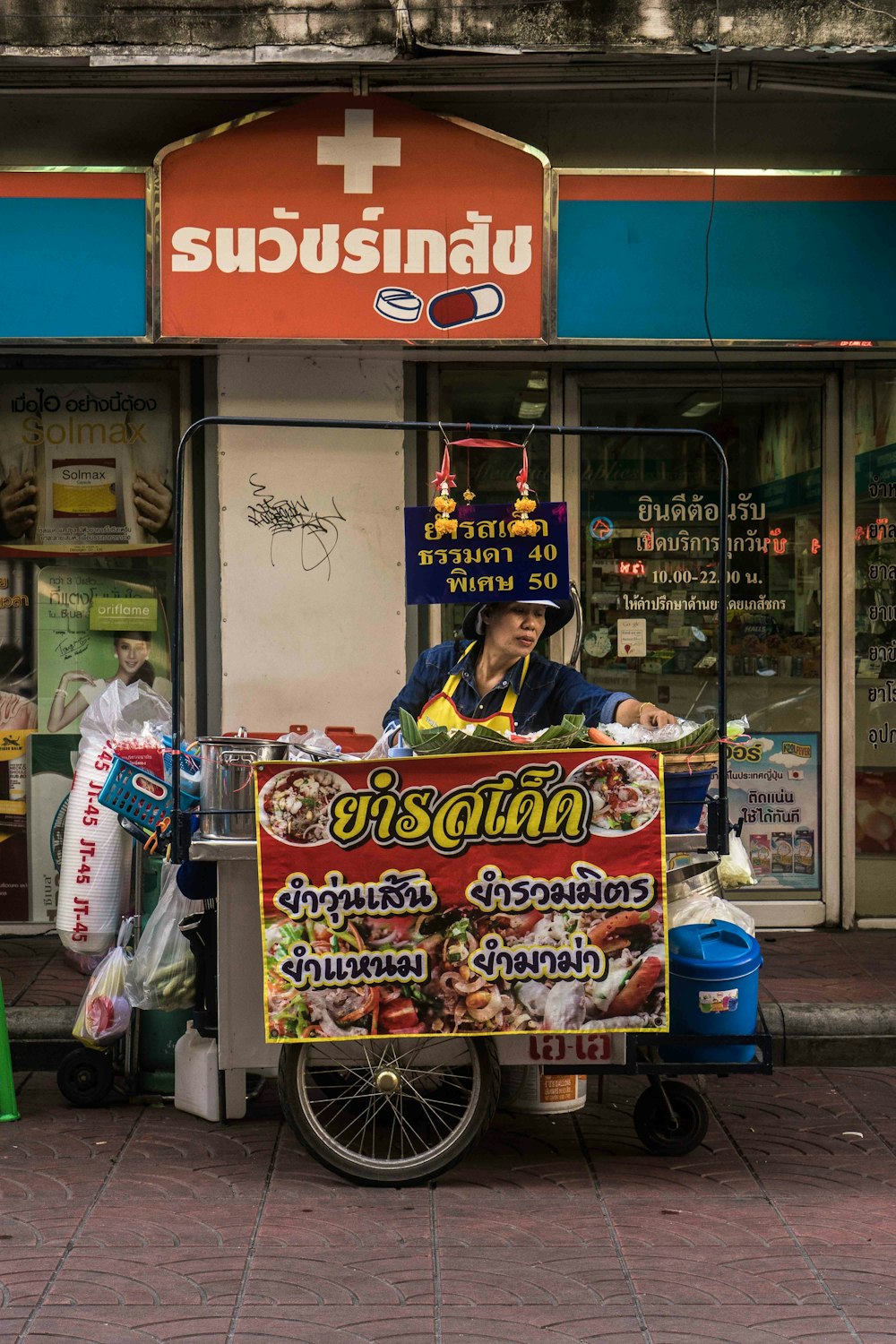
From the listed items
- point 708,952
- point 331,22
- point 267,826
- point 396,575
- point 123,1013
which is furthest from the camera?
point 396,575

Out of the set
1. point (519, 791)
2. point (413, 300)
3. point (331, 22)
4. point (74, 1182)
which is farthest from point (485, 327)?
point (74, 1182)

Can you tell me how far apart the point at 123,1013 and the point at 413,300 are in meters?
3.89

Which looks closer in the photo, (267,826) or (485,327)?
(267,826)

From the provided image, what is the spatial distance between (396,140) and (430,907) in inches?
175

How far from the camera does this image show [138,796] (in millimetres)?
5262

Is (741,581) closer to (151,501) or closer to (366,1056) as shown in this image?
(151,501)

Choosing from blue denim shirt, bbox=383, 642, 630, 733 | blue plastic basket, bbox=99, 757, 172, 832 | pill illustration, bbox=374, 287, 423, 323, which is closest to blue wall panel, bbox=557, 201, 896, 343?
pill illustration, bbox=374, 287, 423, 323

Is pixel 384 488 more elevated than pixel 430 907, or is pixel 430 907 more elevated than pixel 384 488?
pixel 384 488

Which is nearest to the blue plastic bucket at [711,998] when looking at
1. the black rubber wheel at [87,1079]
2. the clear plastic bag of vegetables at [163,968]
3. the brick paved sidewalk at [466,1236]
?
the brick paved sidewalk at [466,1236]

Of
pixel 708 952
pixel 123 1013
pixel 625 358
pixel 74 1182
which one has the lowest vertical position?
pixel 74 1182

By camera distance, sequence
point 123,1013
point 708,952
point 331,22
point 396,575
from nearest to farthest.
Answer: point 708,952 < point 123,1013 < point 331,22 < point 396,575

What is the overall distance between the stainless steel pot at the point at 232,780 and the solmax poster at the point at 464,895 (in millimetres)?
137

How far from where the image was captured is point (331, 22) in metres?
7.40

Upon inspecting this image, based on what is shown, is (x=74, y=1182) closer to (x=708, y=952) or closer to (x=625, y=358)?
(x=708, y=952)
